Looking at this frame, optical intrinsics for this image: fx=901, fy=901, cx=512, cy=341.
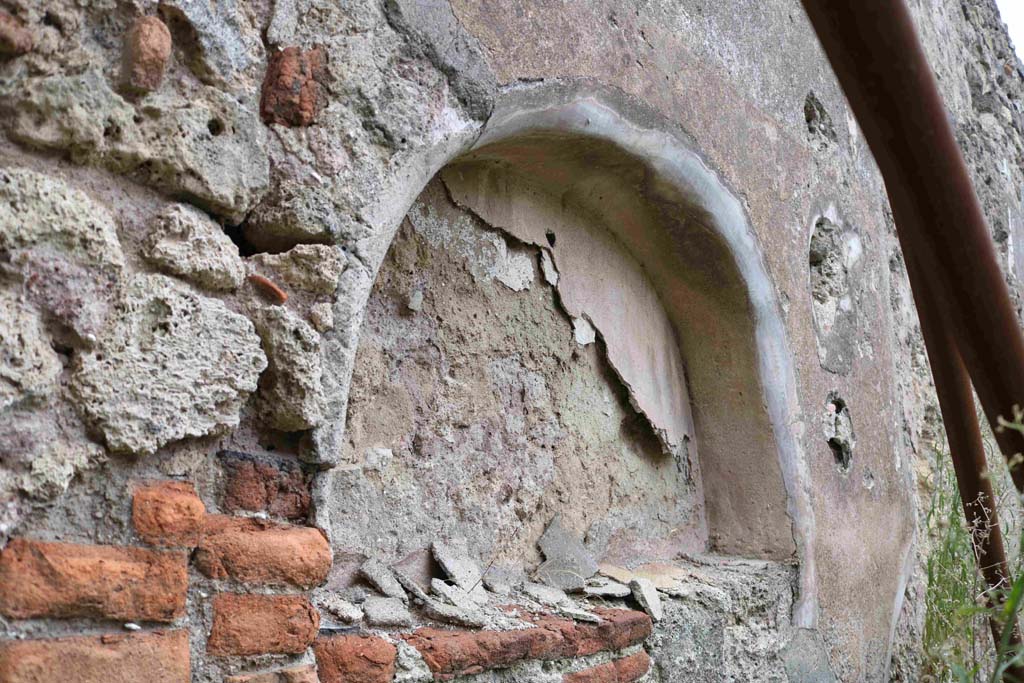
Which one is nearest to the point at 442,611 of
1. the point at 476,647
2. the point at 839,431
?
the point at 476,647

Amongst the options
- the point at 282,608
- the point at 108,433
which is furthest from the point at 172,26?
the point at 282,608

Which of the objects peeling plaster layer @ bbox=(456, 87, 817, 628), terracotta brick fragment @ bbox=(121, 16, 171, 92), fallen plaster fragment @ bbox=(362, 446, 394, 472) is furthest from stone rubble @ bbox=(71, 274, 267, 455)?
peeling plaster layer @ bbox=(456, 87, 817, 628)

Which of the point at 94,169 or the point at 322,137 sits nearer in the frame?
the point at 94,169

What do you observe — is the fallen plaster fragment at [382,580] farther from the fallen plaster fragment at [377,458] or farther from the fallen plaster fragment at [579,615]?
the fallen plaster fragment at [579,615]

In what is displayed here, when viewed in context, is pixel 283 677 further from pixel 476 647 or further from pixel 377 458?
pixel 377 458

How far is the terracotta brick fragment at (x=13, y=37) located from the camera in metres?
0.99

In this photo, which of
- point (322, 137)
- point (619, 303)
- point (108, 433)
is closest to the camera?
point (108, 433)

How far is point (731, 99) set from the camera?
8.29 ft

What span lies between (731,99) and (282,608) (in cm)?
194

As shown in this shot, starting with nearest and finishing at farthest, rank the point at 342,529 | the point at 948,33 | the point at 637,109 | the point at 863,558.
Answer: the point at 342,529
the point at 637,109
the point at 863,558
the point at 948,33

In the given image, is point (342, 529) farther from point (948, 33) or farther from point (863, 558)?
point (948, 33)

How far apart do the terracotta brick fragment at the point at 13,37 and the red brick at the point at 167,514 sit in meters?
0.51

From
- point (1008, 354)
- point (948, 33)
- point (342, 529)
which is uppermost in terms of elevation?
point (948, 33)

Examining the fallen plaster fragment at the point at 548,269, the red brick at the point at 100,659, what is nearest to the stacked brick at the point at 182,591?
the red brick at the point at 100,659
